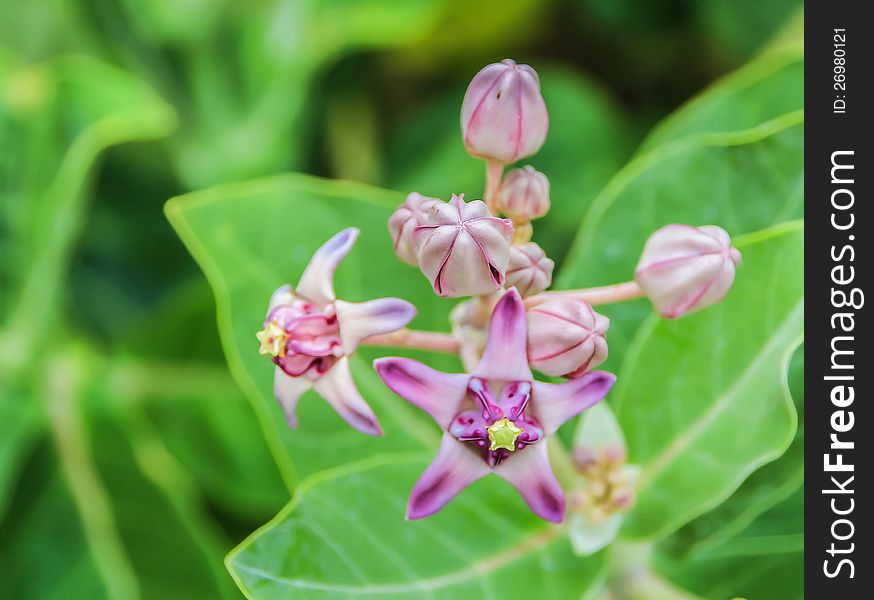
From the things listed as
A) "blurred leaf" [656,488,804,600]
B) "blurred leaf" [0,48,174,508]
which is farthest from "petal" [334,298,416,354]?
"blurred leaf" [0,48,174,508]

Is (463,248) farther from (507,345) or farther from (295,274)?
(295,274)

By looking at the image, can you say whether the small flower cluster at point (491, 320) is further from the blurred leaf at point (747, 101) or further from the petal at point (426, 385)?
the blurred leaf at point (747, 101)

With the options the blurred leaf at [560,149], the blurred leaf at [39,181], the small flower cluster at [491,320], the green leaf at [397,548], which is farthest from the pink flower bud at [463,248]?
the blurred leaf at [560,149]
